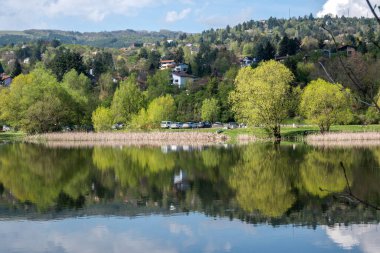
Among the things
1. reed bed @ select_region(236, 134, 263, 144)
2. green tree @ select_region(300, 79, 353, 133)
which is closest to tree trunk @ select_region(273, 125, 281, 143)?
reed bed @ select_region(236, 134, 263, 144)

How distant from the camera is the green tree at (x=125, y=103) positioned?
8456 cm

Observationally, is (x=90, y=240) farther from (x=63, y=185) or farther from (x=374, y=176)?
(x=374, y=176)

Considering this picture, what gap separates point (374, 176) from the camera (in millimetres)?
31656

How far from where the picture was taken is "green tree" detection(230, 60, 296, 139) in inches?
2525

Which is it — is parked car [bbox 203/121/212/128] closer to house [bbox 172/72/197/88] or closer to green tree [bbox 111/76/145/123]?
green tree [bbox 111/76/145/123]

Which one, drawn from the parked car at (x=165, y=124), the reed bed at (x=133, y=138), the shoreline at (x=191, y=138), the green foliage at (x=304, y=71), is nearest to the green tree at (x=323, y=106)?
the shoreline at (x=191, y=138)

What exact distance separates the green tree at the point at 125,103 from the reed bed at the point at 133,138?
10.6 m

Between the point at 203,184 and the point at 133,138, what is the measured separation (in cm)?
4117

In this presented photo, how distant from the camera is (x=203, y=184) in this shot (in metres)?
31.2

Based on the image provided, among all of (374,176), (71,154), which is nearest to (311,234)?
(374,176)

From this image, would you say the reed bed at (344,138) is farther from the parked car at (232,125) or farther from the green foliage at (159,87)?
the green foliage at (159,87)

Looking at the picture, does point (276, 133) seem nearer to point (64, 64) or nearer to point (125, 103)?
point (125, 103)

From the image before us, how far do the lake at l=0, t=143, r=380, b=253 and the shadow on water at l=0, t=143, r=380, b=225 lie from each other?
7 centimetres

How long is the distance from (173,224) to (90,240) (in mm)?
3612
